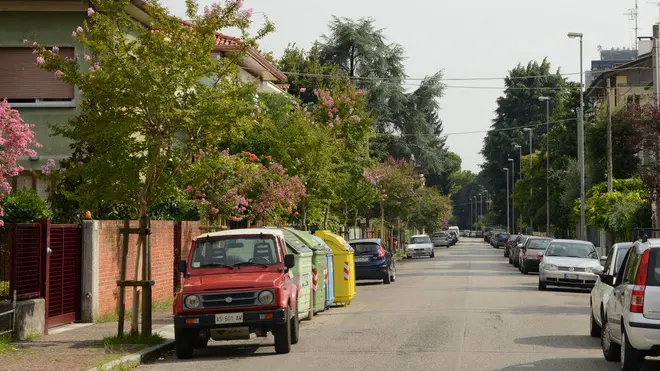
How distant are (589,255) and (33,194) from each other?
17271 mm

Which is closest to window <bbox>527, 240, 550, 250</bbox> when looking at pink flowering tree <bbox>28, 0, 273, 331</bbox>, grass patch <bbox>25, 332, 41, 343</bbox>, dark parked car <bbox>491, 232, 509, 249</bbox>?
pink flowering tree <bbox>28, 0, 273, 331</bbox>

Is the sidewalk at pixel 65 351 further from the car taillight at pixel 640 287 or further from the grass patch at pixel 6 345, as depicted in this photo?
the car taillight at pixel 640 287

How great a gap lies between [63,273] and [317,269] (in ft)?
17.6

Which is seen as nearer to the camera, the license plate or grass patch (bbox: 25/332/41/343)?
the license plate

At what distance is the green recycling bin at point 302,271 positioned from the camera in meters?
19.7

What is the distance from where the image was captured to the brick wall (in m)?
21.5

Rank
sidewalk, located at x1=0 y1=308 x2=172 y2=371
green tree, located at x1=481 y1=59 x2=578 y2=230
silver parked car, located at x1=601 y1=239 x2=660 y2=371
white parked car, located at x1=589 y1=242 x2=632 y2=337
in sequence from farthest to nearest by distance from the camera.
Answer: green tree, located at x1=481 y1=59 x2=578 y2=230 → white parked car, located at x1=589 y1=242 x2=632 y2=337 → sidewalk, located at x1=0 y1=308 x2=172 y2=371 → silver parked car, located at x1=601 y1=239 x2=660 y2=371

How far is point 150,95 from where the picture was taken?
55.7ft

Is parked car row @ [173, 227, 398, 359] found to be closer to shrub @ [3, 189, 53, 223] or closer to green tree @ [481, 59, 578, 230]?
shrub @ [3, 189, 53, 223]

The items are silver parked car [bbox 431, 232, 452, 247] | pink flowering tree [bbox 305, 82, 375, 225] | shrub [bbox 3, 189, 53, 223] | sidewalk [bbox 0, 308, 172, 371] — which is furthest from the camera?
silver parked car [bbox 431, 232, 452, 247]

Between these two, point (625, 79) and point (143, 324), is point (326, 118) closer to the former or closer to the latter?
point (143, 324)

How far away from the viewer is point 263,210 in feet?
103

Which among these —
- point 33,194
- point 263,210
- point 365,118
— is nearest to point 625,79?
point 365,118

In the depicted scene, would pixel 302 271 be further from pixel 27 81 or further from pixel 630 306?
pixel 27 81
